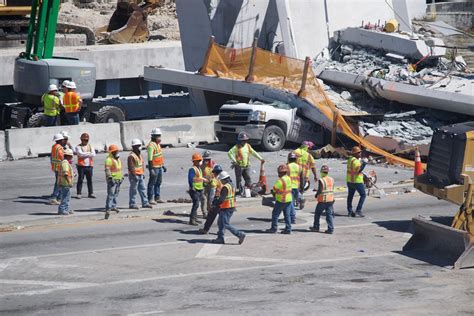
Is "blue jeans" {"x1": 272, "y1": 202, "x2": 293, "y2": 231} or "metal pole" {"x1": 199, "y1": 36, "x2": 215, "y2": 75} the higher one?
"metal pole" {"x1": 199, "y1": 36, "x2": 215, "y2": 75}

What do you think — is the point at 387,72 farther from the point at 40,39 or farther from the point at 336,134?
the point at 40,39

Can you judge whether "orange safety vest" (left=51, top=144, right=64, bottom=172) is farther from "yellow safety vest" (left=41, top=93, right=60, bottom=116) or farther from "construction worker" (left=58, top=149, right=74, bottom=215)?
"yellow safety vest" (left=41, top=93, right=60, bottom=116)

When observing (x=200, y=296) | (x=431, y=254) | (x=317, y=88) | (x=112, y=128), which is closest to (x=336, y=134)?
(x=317, y=88)

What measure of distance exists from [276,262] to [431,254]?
2754 millimetres

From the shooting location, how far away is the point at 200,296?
1555 cm

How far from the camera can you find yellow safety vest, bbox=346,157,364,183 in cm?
2155

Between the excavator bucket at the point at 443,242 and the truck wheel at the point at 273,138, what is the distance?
11.3 m

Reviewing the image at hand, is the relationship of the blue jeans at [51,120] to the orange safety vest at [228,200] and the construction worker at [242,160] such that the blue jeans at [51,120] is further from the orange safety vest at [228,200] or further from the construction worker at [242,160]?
the orange safety vest at [228,200]

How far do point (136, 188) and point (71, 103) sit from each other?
829 centimetres

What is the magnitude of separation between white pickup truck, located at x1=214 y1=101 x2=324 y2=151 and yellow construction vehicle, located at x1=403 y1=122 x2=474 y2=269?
10.6 metres

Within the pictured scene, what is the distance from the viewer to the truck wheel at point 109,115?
33125 millimetres

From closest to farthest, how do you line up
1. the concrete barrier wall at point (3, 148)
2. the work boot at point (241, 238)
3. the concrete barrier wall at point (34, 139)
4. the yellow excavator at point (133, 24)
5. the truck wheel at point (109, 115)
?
the work boot at point (241, 238) → the concrete barrier wall at point (3, 148) → the concrete barrier wall at point (34, 139) → the truck wheel at point (109, 115) → the yellow excavator at point (133, 24)

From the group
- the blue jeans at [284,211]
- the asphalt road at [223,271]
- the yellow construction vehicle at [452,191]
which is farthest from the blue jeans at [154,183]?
the yellow construction vehicle at [452,191]

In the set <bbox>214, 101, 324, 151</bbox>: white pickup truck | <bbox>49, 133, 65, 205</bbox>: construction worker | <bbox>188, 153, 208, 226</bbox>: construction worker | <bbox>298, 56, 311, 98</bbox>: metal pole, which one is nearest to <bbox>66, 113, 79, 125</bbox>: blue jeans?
<bbox>214, 101, 324, 151</bbox>: white pickup truck
